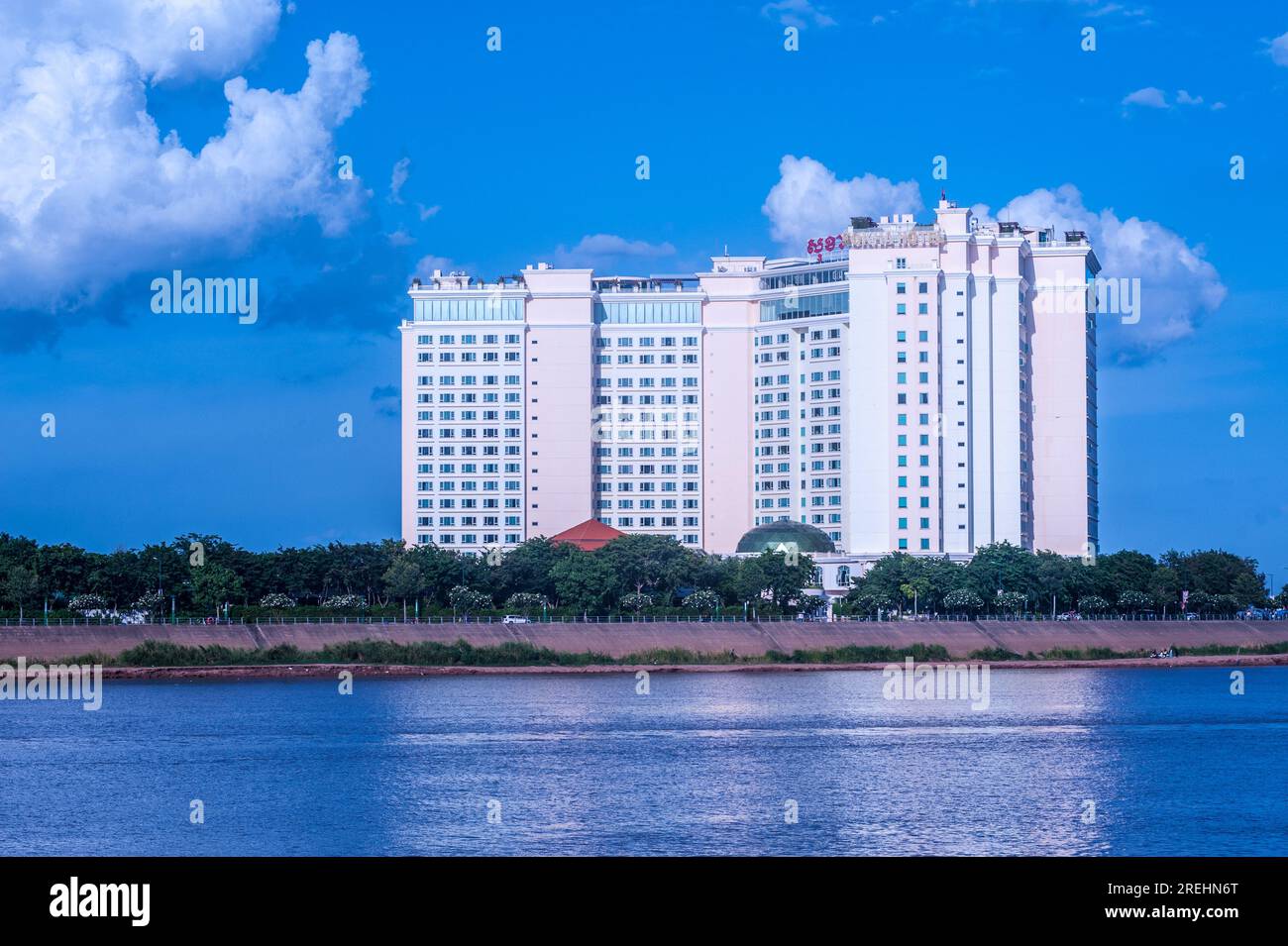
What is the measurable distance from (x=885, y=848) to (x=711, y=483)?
13905cm

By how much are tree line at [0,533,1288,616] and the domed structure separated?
18.0ft

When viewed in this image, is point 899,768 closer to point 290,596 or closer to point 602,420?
point 290,596

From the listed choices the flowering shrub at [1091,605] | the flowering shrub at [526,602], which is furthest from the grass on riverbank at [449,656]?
the flowering shrub at [1091,605]

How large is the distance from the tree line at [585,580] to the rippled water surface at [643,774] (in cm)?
2741

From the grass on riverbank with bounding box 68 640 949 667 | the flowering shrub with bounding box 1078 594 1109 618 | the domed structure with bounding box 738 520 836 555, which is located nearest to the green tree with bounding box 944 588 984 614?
the grass on riverbank with bounding box 68 640 949 667

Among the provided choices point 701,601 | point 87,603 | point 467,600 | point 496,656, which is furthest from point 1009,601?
point 87,603

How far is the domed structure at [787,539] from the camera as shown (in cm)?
15812

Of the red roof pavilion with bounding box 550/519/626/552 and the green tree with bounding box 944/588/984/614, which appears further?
the red roof pavilion with bounding box 550/519/626/552

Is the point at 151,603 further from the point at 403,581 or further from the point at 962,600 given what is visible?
the point at 962,600

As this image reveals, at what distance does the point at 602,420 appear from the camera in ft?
590

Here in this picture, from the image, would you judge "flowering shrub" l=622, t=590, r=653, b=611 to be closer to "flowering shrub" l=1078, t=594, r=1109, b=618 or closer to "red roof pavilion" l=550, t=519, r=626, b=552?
"red roof pavilion" l=550, t=519, r=626, b=552

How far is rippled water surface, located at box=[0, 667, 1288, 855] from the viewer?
4300 cm
